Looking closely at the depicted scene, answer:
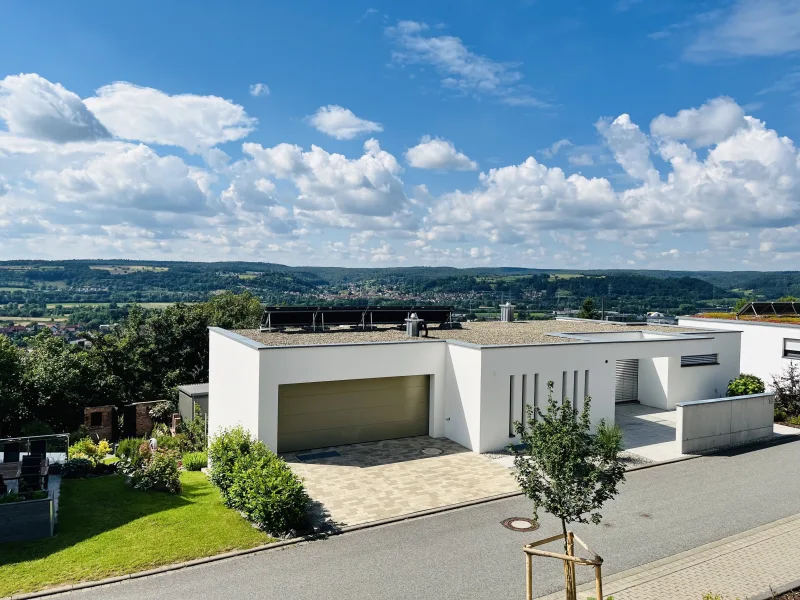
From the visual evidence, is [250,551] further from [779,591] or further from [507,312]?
[507,312]

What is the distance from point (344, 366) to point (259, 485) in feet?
18.9

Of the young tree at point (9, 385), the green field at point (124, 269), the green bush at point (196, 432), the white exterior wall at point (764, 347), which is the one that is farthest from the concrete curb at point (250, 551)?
the green field at point (124, 269)

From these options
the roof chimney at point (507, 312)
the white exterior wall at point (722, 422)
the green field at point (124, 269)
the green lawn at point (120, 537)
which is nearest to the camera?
the green lawn at point (120, 537)

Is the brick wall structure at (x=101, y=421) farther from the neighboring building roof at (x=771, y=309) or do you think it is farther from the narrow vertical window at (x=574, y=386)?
the neighboring building roof at (x=771, y=309)

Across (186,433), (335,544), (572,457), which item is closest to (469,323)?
(186,433)

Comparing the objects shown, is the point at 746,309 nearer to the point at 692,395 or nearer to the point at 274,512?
the point at 692,395

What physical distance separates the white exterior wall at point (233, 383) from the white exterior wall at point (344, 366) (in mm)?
331

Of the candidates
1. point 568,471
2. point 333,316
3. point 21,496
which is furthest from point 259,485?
point 333,316

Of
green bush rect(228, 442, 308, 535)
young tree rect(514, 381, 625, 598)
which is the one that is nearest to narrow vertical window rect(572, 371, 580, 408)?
green bush rect(228, 442, 308, 535)

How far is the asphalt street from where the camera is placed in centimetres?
889

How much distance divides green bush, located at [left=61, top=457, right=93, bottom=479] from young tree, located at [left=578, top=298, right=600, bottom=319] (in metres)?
34.9

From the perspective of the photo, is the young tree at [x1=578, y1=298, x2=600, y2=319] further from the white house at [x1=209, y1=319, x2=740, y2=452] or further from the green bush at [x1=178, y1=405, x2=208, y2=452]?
the green bush at [x1=178, y1=405, x2=208, y2=452]

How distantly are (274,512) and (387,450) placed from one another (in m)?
6.38

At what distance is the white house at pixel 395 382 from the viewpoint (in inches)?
634
